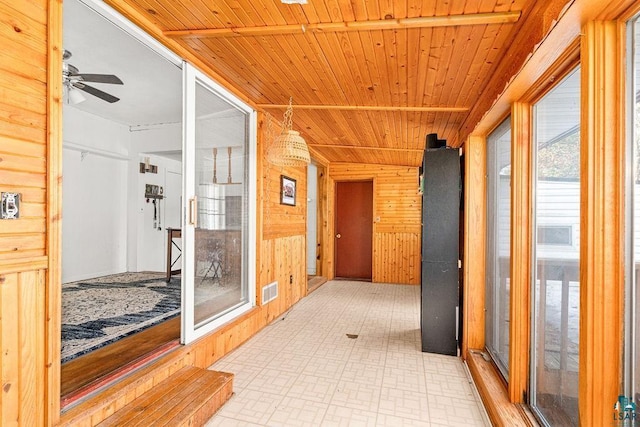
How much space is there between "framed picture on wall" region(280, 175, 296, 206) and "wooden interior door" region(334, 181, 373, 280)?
2.38 metres

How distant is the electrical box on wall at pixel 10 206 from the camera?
130 centimetres

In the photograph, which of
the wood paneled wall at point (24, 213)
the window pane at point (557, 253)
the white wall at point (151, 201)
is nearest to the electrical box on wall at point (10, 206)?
the wood paneled wall at point (24, 213)

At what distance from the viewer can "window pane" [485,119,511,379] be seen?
229cm

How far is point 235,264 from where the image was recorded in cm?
320

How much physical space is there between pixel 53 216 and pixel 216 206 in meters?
1.43

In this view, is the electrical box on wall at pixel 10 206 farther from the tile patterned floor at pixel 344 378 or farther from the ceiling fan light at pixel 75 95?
the ceiling fan light at pixel 75 95

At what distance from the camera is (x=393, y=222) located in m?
6.37

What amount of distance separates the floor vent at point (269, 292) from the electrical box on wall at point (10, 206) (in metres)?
2.50

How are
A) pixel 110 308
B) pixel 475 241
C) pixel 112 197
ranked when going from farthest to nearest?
pixel 112 197, pixel 110 308, pixel 475 241

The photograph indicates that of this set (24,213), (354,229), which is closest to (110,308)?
(24,213)

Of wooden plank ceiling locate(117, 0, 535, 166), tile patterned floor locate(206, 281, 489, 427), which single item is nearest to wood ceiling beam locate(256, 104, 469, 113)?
wooden plank ceiling locate(117, 0, 535, 166)

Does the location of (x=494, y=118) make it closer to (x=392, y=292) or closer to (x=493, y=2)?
(x=493, y=2)

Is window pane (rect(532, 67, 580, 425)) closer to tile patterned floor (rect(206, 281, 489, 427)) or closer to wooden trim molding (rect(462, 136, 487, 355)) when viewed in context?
tile patterned floor (rect(206, 281, 489, 427))

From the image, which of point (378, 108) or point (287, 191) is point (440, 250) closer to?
point (378, 108)
